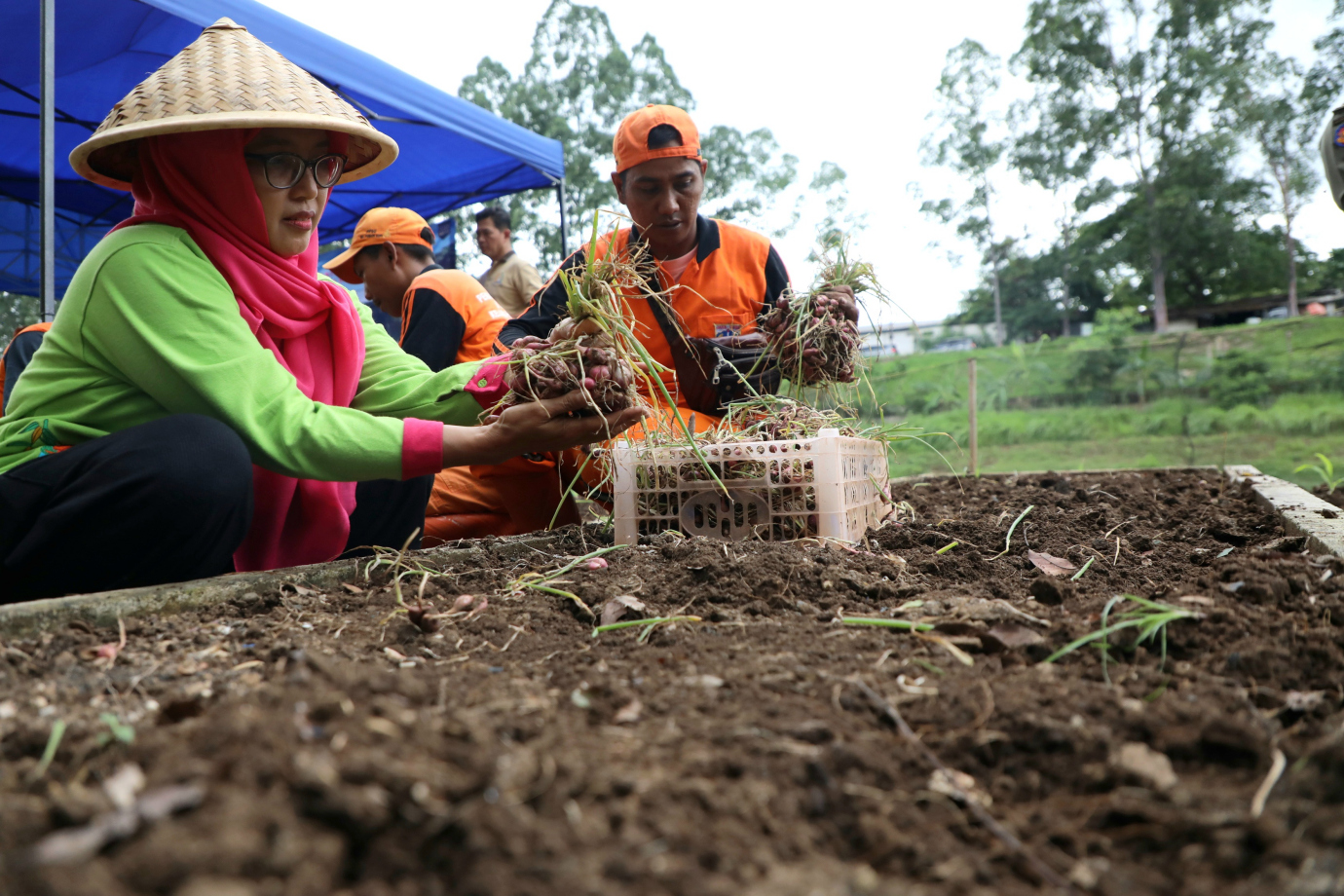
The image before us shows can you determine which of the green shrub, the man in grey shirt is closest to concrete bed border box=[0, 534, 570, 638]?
the man in grey shirt

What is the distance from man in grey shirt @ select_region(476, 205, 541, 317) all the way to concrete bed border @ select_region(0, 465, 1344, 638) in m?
3.09

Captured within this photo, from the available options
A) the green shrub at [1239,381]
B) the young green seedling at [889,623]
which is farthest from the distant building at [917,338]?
the green shrub at [1239,381]

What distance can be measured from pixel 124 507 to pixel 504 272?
12.2 ft

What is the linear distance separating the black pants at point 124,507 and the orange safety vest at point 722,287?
1.36 m

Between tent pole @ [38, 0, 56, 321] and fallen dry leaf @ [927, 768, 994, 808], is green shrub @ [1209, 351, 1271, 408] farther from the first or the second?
tent pole @ [38, 0, 56, 321]

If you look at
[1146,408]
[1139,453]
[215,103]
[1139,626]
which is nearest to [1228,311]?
[1146,408]

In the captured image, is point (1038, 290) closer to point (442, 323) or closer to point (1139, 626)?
point (442, 323)

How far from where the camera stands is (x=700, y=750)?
75 cm

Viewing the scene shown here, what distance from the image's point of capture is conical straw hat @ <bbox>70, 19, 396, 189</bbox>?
1.45m

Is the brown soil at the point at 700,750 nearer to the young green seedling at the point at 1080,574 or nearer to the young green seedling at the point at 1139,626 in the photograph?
the young green seedling at the point at 1139,626

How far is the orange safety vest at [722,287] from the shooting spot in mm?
2598

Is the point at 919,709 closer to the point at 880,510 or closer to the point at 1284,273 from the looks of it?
the point at 880,510

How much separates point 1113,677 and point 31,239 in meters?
6.76

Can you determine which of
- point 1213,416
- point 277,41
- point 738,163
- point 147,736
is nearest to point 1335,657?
point 147,736
